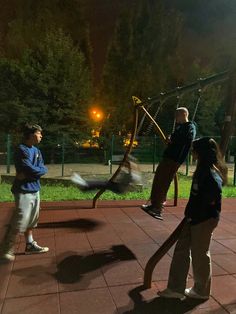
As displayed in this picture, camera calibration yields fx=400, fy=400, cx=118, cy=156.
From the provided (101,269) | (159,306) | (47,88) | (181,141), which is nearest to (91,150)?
(47,88)

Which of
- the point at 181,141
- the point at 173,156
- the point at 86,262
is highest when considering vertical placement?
the point at 181,141

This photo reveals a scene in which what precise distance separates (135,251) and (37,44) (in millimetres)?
19287

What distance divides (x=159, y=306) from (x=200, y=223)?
35.0 inches

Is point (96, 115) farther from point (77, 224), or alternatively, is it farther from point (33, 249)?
point (33, 249)

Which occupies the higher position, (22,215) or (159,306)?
(22,215)

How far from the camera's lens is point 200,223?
377 cm

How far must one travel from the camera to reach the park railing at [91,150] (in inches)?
682

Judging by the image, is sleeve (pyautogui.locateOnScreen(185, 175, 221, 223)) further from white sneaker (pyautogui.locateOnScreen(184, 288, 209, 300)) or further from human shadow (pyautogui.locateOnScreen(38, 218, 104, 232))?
human shadow (pyautogui.locateOnScreen(38, 218, 104, 232))

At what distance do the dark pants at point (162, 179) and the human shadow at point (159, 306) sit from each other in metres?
1.82

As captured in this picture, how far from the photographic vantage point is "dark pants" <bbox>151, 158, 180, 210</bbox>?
5.43 metres

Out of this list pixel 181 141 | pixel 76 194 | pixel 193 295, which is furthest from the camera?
pixel 76 194

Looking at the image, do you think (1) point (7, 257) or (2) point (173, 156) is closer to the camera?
(1) point (7, 257)

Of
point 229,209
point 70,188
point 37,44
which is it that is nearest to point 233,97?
point 229,209

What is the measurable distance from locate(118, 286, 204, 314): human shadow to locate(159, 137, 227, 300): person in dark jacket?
0.06 m
